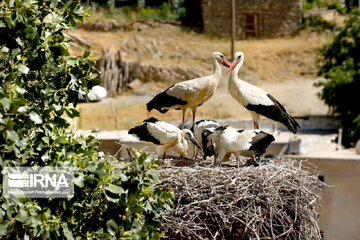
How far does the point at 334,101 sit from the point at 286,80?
8246 millimetres

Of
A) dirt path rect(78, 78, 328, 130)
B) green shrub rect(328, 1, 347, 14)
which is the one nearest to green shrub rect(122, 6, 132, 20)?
dirt path rect(78, 78, 328, 130)

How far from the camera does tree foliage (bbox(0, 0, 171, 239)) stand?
5109 mm

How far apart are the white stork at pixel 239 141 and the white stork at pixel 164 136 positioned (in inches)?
14.7

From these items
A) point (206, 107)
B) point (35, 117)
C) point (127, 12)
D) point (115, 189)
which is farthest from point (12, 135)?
point (127, 12)

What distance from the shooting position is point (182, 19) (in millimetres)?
42750

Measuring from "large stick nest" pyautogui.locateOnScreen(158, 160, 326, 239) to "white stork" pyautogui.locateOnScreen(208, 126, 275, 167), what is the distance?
0.38m

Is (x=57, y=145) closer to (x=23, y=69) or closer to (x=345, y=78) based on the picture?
(x=23, y=69)

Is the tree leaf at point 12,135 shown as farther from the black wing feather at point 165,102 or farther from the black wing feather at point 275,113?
the black wing feather at point 275,113

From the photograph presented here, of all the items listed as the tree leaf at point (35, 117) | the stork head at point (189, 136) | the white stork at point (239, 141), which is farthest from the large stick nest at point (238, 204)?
the tree leaf at point (35, 117)

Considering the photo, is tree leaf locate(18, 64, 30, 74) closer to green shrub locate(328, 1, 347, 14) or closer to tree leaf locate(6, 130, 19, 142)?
tree leaf locate(6, 130, 19, 142)

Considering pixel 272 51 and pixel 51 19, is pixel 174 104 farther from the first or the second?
pixel 272 51

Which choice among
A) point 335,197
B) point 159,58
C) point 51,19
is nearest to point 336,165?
point 335,197

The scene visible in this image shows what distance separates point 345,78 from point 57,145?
23187 mm

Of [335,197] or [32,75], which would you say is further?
[335,197]
